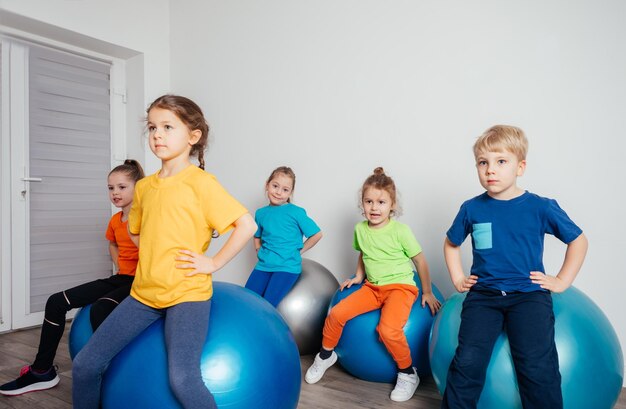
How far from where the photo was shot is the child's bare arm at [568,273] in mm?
1959

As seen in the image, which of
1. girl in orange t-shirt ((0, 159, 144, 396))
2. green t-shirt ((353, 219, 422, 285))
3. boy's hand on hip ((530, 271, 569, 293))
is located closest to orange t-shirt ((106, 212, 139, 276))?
girl in orange t-shirt ((0, 159, 144, 396))

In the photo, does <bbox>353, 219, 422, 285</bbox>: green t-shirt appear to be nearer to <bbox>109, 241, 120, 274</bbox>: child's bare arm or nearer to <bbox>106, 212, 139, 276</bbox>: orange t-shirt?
<bbox>106, 212, 139, 276</bbox>: orange t-shirt

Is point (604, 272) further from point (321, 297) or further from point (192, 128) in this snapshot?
point (192, 128)

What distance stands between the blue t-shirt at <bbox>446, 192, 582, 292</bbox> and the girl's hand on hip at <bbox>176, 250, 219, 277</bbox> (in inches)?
45.9

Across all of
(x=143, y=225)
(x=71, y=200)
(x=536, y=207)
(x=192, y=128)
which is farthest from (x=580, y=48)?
(x=71, y=200)

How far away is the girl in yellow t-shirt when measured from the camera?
168cm

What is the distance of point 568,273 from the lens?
77.9 inches

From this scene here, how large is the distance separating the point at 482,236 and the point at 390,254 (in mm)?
771

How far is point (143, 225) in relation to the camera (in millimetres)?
1819

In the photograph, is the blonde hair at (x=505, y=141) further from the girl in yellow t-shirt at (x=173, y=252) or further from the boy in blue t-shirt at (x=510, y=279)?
the girl in yellow t-shirt at (x=173, y=252)

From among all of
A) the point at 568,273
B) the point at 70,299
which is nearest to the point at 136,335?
the point at 70,299

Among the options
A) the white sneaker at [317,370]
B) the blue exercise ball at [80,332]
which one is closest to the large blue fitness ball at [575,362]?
the white sneaker at [317,370]

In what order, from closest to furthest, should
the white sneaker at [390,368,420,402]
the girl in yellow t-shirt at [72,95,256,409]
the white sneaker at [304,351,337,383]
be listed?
1. the girl in yellow t-shirt at [72,95,256,409]
2. the white sneaker at [390,368,420,402]
3. the white sneaker at [304,351,337,383]

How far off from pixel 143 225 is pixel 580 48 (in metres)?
2.56
